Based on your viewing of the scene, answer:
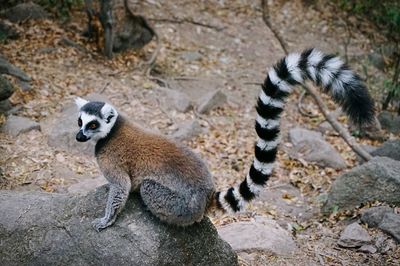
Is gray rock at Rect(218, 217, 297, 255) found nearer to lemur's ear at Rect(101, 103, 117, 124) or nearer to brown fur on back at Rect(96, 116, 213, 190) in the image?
brown fur on back at Rect(96, 116, 213, 190)

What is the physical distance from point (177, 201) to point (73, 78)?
17.0 ft

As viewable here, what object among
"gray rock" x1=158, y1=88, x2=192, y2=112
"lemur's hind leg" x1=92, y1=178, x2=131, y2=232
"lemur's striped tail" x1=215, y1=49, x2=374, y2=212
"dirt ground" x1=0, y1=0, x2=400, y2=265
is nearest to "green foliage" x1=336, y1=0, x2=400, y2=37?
"dirt ground" x1=0, y1=0, x2=400, y2=265

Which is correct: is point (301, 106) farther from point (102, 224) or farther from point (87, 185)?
point (102, 224)

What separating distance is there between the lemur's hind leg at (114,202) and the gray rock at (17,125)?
3339 millimetres

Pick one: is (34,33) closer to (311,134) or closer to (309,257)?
(311,134)

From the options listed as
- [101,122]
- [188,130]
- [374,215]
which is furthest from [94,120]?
[188,130]

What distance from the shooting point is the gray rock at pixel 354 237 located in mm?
5438

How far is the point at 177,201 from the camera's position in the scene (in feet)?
12.9

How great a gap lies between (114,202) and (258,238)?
1.87 m

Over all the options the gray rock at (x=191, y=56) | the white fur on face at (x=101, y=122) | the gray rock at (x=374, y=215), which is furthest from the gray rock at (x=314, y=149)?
the white fur on face at (x=101, y=122)

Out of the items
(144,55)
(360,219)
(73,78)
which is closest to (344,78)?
(360,219)

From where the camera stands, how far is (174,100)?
8609mm

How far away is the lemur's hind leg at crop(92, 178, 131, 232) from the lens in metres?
3.98

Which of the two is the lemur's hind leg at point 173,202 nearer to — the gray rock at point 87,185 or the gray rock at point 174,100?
the gray rock at point 87,185
